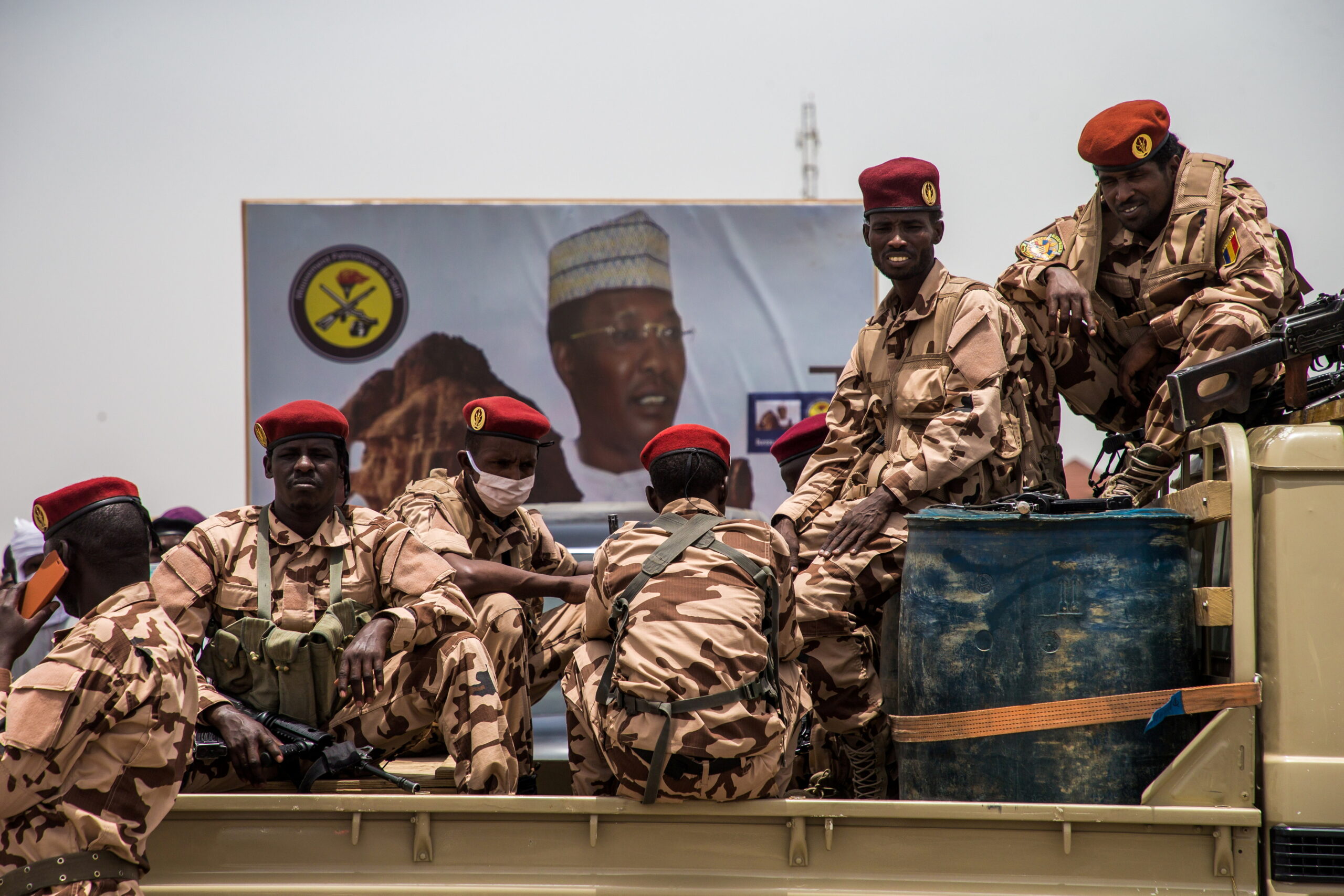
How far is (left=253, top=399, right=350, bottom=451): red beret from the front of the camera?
3.77m

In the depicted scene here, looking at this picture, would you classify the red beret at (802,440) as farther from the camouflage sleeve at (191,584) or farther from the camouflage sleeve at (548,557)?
the camouflage sleeve at (191,584)

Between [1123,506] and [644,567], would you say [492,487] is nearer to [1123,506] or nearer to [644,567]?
[644,567]

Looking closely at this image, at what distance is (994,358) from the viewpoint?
3902mm

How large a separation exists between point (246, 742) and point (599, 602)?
1106mm

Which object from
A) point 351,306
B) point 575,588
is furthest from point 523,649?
point 351,306

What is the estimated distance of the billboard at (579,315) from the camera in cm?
862

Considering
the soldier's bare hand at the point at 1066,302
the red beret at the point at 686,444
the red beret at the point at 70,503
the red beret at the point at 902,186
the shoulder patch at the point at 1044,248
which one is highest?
the red beret at the point at 902,186

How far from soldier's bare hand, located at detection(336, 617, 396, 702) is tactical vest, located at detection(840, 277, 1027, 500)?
1787 millimetres

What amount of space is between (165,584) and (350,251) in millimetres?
5453

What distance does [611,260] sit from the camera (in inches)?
346

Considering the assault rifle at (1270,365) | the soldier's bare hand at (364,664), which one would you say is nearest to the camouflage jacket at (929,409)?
the assault rifle at (1270,365)

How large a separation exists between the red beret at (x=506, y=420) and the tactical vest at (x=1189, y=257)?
223 centimetres

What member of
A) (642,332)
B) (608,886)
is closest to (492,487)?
(608,886)

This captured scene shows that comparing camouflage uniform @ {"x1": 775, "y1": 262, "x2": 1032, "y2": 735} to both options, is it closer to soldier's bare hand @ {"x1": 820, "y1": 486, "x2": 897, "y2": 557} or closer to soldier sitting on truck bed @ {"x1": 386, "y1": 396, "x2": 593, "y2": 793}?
soldier's bare hand @ {"x1": 820, "y1": 486, "x2": 897, "y2": 557}
